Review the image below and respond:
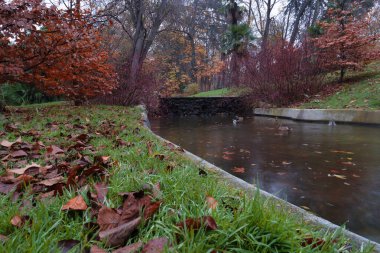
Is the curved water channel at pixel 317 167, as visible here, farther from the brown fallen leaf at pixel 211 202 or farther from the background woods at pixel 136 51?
the background woods at pixel 136 51

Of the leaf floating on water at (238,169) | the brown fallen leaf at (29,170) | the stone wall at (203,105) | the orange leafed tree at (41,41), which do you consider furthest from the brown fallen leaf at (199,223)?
the stone wall at (203,105)

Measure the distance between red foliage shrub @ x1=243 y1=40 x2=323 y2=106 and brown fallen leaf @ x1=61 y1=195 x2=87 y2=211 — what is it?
1079cm

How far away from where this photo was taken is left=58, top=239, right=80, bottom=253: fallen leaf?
0.95 m

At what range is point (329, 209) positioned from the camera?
2375 mm

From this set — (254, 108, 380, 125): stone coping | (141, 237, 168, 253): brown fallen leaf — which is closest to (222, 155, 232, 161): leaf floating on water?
(141, 237, 168, 253): brown fallen leaf

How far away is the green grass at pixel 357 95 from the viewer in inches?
339

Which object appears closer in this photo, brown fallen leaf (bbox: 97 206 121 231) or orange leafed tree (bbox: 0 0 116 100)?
brown fallen leaf (bbox: 97 206 121 231)

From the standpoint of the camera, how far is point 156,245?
0.95 m

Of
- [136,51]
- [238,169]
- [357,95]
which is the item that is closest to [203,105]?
[136,51]

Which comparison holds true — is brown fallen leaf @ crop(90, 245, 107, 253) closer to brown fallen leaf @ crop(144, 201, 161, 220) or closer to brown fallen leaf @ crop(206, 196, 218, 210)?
brown fallen leaf @ crop(144, 201, 161, 220)

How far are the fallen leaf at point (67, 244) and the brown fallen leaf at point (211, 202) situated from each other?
1.83 ft

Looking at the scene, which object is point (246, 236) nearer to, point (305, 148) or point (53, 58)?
point (305, 148)

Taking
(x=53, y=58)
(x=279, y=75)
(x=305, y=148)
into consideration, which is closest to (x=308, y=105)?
(x=279, y=75)

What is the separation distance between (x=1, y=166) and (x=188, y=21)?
15383mm
